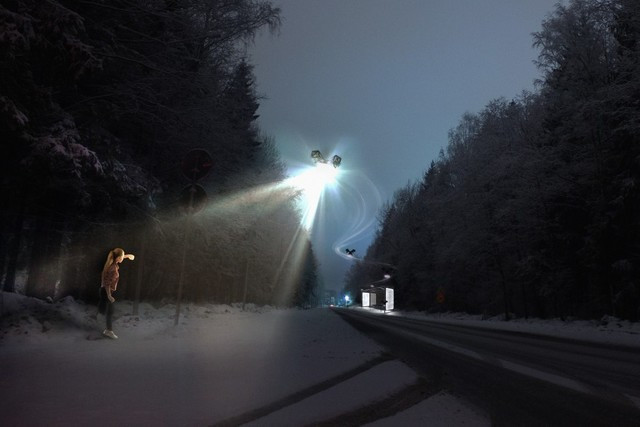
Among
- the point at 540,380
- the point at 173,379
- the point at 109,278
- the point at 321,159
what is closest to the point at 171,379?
the point at 173,379

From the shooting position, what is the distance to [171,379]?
4.83 metres

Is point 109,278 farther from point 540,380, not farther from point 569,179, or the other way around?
point 569,179

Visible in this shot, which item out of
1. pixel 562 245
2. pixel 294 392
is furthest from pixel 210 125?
pixel 562 245

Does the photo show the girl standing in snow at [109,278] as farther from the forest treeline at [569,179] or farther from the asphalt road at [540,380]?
the forest treeline at [569,179]

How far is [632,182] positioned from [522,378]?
16.6 meters

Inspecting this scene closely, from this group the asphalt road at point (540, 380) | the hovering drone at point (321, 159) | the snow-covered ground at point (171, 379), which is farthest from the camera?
the hovering drone at point (321, 159)

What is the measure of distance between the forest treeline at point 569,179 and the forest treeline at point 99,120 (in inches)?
641

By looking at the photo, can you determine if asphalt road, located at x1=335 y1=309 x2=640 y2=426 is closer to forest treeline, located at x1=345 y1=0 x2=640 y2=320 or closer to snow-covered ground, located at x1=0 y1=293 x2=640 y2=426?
snow-covered ground, located at x1=0 y1=293 x2=640 y2=426

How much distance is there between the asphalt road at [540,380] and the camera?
428 cm

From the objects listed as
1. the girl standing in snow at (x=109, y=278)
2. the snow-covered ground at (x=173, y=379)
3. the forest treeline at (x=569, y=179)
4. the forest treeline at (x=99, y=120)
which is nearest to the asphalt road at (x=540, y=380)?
the snow-covered ground at (x=173, y=379)

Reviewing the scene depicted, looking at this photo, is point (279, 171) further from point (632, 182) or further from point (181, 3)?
point (181, 3)

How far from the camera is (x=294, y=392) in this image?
4613 millimetres

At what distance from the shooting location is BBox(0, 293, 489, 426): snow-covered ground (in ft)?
11.8

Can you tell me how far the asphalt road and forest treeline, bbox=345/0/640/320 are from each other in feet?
41.2
